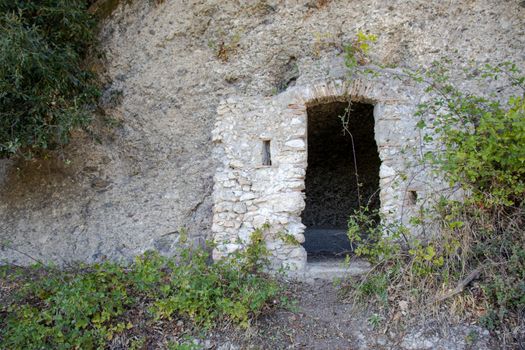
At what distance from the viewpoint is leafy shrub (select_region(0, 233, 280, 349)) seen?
13.1 ft

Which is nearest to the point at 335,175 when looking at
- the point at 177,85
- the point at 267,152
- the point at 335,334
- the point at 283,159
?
the point at 267,152

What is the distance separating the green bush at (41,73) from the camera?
4672 mm

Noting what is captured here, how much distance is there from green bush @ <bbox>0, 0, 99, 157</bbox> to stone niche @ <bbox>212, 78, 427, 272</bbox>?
1.73m

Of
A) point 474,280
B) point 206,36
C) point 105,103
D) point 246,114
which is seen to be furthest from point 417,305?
point 105,103

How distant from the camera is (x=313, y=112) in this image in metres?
7.78

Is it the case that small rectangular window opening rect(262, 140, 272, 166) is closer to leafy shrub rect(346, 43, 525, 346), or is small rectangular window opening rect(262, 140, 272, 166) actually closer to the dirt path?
leafy shrub rect(346, 43, 525, 346)

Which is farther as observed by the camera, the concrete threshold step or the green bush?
the concrete threshold step

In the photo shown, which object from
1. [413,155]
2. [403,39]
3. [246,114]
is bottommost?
[413,155]

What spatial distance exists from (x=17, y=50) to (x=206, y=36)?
2106 mm

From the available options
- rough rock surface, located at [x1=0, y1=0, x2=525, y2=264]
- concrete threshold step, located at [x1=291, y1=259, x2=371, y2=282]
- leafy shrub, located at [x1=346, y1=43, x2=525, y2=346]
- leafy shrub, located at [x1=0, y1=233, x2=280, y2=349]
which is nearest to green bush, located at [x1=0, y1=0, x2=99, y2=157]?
rough rock surface, located at [x1=0, y1=0, x2=525, y2=264]

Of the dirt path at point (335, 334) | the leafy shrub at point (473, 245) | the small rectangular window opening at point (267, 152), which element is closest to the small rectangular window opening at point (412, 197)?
the leafy shrub at point (473, 245)

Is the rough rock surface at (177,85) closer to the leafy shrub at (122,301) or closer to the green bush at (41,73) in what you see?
the green bush at (41,73)

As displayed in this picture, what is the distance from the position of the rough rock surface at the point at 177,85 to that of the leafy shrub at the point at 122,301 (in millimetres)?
1024

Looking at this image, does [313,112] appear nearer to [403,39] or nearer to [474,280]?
[403,39]
